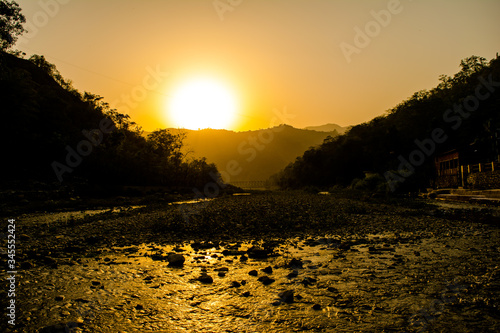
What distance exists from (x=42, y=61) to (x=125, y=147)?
4287cm

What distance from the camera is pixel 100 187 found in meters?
30.5

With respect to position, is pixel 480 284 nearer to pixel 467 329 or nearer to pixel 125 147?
pixel 467 329

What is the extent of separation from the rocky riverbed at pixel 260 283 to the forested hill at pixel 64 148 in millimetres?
24182

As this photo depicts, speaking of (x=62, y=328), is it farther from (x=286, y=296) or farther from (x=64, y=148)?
(x=64, y=148)

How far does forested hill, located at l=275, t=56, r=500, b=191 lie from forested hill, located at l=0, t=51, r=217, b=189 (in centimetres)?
3100

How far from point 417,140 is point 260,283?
181 ft

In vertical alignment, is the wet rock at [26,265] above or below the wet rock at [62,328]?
above

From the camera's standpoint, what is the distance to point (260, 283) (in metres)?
4.91

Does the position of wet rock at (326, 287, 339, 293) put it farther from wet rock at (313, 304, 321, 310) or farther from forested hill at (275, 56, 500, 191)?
forested hill at (275, 56, 500, 191)

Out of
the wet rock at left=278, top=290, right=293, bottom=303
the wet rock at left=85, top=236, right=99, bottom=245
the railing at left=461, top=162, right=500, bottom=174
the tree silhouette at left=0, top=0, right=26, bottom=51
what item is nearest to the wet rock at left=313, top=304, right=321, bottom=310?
the wet rock at left=278, top=290, right=293, bottom=303

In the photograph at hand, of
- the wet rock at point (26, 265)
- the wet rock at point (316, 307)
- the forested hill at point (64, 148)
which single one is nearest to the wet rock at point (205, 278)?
the wet rock at point (316, 307)

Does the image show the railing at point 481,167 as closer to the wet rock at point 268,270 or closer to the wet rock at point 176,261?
the wet rock at point 268,270

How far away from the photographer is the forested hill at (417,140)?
35.1 meters

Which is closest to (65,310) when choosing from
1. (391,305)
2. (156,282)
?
(156,282)
